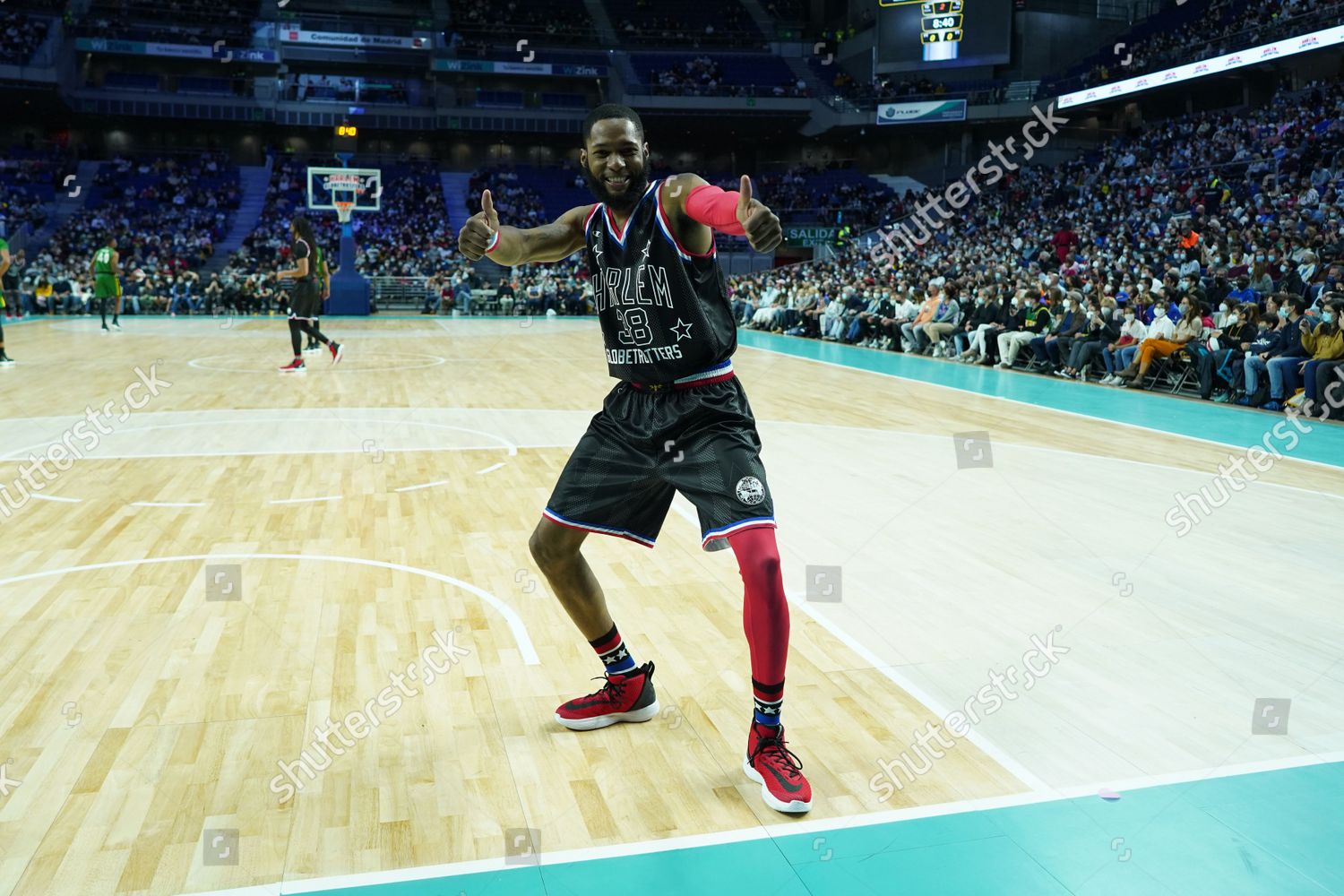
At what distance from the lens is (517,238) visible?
3.23 metres

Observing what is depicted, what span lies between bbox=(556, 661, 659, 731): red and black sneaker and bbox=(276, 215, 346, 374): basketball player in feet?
30.4

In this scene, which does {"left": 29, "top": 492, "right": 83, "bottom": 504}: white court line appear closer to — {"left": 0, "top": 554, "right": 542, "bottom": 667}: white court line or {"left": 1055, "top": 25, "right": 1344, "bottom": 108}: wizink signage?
{"left": 0, "top": 554, "right": 542, "bottom": 667}: white court line

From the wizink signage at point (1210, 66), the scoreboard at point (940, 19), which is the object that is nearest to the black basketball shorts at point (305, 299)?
the scoreboard at point (940, 19)

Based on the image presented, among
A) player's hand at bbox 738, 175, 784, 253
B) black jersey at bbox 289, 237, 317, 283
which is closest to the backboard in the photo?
black jersey at bbox 289, 237, 317, 283

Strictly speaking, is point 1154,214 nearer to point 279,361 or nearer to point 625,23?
point 279,361

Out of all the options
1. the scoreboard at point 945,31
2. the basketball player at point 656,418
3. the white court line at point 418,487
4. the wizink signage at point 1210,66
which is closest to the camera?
the basketball player at point 656,418

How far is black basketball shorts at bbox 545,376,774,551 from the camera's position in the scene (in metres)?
2.92

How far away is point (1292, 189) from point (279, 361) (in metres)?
17.9

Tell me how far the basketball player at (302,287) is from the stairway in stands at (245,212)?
22350mm

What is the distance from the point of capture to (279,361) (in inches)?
572

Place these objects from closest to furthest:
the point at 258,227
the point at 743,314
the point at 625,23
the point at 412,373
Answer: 1. the point at 412,373
2. the point at 743,314
3. the point at 258,227
4. the point at 625,23

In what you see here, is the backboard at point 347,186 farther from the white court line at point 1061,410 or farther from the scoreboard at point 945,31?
the scoreboard at point 945,31

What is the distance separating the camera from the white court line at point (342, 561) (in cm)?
429

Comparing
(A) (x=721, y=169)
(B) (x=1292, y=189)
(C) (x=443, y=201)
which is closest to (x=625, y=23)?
(A) (x=721, y=169)
